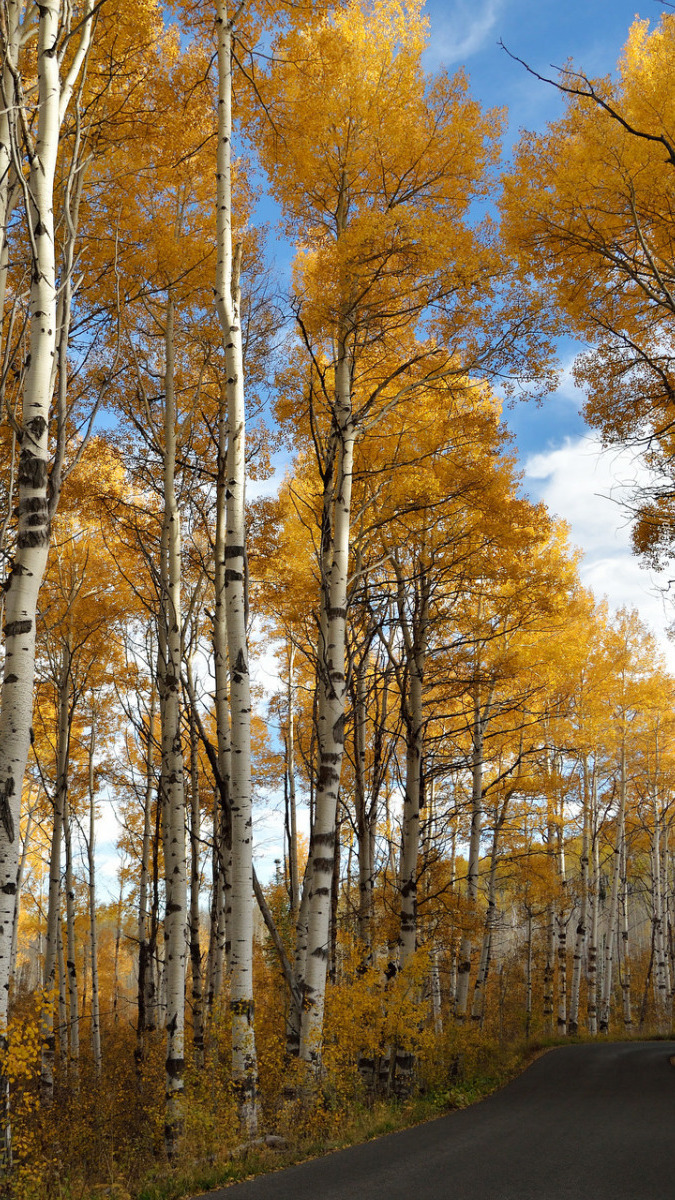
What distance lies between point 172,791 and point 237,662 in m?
1.93

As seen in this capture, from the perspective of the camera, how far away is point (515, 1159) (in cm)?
527

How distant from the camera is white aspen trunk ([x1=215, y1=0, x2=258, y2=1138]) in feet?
17.6

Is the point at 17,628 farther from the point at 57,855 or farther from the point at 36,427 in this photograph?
the point at 57,855

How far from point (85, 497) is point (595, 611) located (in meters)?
14.5

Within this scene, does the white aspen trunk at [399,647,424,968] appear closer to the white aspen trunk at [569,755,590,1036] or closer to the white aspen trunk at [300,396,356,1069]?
the white aspen trunk at [300,396,356,1069]

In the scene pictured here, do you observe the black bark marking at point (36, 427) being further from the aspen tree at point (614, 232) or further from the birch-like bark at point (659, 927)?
the birch-like bark at point (659, 927)

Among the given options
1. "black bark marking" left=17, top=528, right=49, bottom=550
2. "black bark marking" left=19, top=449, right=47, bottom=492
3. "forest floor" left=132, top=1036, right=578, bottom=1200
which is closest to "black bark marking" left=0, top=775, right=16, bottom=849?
"black bark marking" left=17, top=528, right=49, bottom=550

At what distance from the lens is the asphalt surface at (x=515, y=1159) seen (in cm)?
427

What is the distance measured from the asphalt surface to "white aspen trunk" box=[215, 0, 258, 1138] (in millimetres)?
808

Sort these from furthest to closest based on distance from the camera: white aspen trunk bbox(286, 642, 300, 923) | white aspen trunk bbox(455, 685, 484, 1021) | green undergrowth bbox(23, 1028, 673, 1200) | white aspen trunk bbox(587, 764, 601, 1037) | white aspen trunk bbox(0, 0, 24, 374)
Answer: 1. white aspen trunk bbox(587, 764, 601, 1037)
2. white aspen trunk bbox(286, 642, 300, 923)
3. white aspen trunk bbox(455, 685, 484, 1021)
4. green undergrowth bbox(23, 1028, 673, 1200)
5. white aspen trunk bbox(0, 0, 24, 374)

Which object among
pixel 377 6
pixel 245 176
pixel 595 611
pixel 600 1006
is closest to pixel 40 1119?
pixel 245 176

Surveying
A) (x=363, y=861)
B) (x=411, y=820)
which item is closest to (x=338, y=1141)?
(x=363, y=861)

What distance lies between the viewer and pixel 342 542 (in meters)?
6.96

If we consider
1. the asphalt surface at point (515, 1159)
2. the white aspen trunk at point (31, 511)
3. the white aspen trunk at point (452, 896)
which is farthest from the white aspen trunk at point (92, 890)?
the white aspen trunk at point (31, 511)
